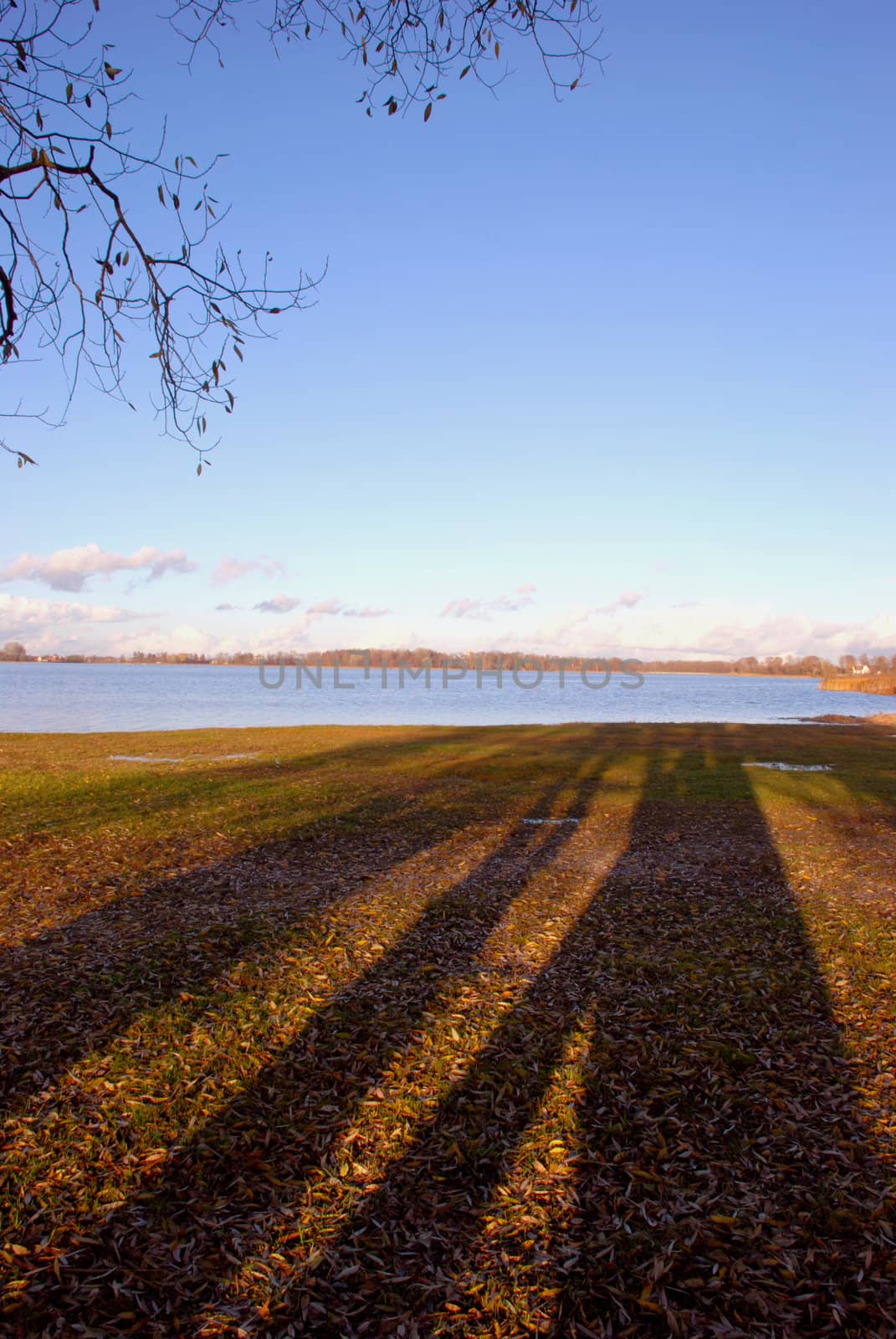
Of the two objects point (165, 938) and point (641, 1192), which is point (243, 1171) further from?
point (165, 938)

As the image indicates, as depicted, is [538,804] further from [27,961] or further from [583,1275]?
[583,1275]

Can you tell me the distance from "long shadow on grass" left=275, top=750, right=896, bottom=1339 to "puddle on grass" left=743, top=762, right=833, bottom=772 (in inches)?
670

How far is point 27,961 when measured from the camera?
642cm

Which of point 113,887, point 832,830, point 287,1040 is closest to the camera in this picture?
point 287,1040

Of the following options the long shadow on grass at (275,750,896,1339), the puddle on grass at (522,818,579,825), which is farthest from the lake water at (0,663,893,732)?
the long shadow on grass at (275,750,896,1339)

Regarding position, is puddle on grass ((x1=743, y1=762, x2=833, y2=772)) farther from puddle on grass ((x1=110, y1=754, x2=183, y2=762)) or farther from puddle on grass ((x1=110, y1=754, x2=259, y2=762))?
puddle on grass ((x1=110, y1=754, x2=183, y2=762))

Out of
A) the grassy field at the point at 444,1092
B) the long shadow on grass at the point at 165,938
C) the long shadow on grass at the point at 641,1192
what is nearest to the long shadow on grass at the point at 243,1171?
the grassy field at the point at 444,1092

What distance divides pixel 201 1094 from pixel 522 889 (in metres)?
5.07

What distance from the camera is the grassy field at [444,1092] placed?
3.13 metres

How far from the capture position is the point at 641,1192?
368 centimetres

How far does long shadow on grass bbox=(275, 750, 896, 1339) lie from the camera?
9.99 feet

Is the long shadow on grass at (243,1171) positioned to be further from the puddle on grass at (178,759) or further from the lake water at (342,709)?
the lake water at (342,709)

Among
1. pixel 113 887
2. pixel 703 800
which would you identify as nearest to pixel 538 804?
pixel 703 800

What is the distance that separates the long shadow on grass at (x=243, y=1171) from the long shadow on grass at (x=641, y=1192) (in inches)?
15.4
